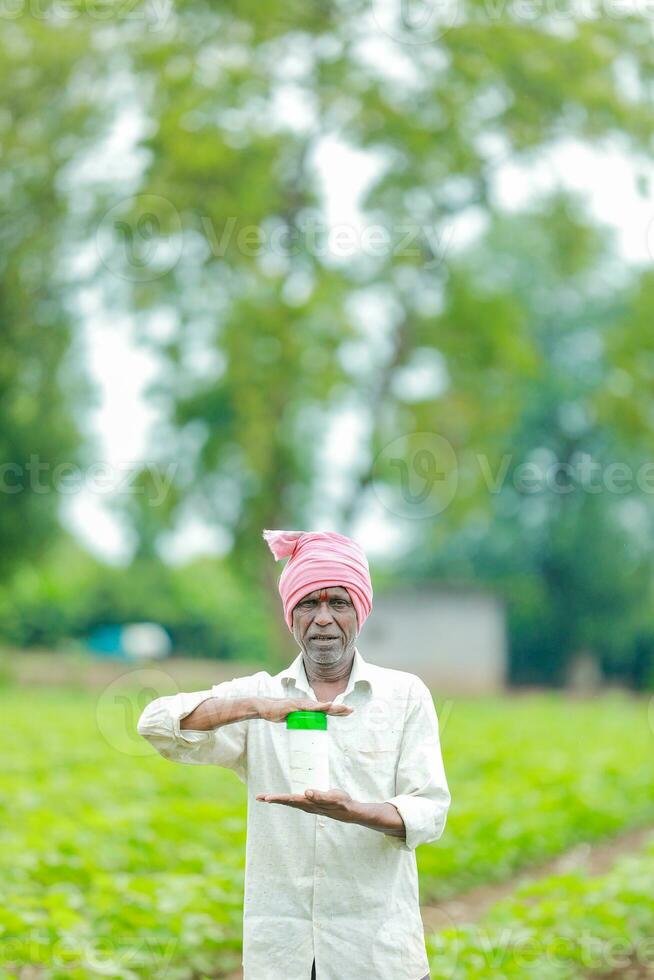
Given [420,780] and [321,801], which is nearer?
[321,801]

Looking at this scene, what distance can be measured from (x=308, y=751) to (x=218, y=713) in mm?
237

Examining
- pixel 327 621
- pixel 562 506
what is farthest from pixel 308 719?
pixel 562 506

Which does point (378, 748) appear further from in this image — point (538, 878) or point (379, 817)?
point (538, 878)

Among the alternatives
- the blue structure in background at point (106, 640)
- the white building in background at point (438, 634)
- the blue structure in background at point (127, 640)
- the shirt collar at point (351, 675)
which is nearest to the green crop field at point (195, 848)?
the shirt collar at point (351, 675)

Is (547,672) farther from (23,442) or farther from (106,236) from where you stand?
(106,236)

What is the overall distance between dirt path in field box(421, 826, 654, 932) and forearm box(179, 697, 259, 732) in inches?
172

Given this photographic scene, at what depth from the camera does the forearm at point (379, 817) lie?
281 cm

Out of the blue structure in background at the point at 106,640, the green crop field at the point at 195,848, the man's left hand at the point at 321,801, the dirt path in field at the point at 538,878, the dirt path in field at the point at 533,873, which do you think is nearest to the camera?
the man's left hand at the point at 321,801

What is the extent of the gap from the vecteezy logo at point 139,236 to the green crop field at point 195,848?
6799 mm

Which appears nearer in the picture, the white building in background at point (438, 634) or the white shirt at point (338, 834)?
the white shirt at point (338, 834)

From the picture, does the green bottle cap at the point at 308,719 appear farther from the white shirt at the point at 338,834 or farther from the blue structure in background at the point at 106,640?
the blue structure in background at the point at 106,640

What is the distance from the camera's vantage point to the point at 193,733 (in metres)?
3.00

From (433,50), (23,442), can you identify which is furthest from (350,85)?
(23,442)

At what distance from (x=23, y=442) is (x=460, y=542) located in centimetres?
1690
